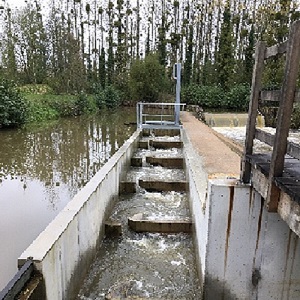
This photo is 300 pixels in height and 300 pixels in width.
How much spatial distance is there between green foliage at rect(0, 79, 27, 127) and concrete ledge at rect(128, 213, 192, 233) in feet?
44.7

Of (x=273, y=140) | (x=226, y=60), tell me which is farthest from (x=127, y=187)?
(x=226, y=60)

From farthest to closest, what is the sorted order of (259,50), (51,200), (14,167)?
1. (14,167)
2. (51,200)
3. (259,50)

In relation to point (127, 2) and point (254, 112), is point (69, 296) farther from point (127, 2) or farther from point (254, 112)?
point (127, 2)

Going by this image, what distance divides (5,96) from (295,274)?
16741 mm

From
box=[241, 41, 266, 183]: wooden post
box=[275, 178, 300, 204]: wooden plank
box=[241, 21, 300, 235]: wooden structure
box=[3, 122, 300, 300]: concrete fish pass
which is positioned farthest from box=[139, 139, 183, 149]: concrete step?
box=[275, 178, 300, 204]: wooden plank

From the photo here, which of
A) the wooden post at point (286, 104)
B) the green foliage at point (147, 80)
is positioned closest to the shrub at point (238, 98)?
the green foliage at point (147, 80)

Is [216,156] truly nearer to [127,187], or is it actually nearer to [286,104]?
[127,187]

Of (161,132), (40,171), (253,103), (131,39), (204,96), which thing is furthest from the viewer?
(131,39)

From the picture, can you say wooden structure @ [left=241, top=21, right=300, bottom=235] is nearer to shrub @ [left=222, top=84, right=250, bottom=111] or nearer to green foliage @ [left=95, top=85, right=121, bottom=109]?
shrub @ [left=222, top=84, right=250, bottom=111]

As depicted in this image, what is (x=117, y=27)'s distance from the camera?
34.7 metres

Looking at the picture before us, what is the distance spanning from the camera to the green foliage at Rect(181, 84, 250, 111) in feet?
87.7

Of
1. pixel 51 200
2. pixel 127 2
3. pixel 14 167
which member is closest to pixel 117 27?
pixel 127 2

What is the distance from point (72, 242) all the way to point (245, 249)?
1829mm

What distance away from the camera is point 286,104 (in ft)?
7.48
